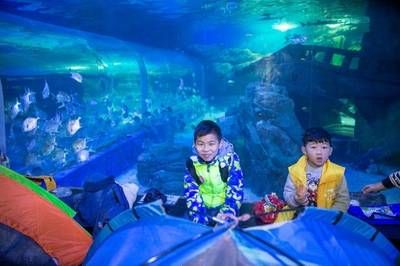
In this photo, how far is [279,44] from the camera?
23.1 ft

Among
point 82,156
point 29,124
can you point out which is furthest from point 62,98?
point 82,156

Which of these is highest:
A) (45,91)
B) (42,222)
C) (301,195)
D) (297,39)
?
(297,39)

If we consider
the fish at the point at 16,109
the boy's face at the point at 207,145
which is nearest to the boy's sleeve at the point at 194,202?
the boy's face at the point at 207,145

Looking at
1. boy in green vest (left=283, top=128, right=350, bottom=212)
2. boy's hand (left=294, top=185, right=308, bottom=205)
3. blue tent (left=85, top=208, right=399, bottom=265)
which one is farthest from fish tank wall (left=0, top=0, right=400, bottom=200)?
blue tent (left=85, top=208, right=399, bottom=265)

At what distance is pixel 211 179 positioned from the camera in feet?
12.2

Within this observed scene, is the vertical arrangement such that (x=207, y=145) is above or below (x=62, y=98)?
below

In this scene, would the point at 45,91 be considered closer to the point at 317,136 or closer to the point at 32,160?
the point at 32,160

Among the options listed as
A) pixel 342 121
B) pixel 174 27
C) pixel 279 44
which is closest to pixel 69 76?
pixel 174 27

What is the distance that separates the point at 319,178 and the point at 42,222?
8.74ft

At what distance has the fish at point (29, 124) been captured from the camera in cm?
726

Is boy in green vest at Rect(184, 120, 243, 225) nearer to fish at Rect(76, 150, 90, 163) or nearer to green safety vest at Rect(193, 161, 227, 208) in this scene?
green safety vest at Rect(193, 161, 227, 208)

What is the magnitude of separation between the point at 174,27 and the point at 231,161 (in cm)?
470

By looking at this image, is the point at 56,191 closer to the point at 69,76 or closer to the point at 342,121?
the point at 69,76

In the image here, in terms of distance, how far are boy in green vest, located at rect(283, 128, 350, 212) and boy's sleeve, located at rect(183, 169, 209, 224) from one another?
2.85 ft
